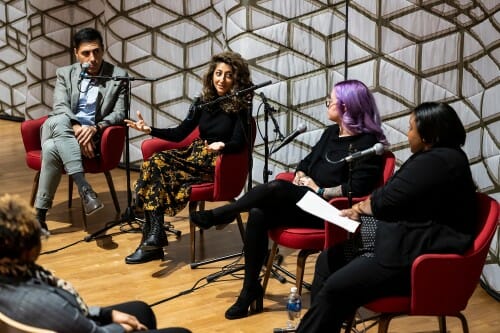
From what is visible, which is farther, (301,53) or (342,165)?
(301,53)

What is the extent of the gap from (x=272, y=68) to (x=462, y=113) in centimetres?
169

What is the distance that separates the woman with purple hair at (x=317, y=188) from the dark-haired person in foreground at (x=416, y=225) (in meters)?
0.79

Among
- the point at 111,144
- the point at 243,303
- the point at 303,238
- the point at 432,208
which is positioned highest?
the point at 432,208

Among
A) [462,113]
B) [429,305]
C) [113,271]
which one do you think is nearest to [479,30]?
[462,113]

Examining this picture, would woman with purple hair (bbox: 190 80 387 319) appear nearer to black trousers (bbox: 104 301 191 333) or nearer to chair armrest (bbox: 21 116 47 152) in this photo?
black trousers (bbox: 104 301 191 333)

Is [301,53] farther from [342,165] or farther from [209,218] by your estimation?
[209,218]

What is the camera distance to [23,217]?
2703 mm

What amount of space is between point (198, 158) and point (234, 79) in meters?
0.58

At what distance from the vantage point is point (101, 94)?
20.9 ft

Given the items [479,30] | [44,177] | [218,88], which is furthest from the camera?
[44,177]

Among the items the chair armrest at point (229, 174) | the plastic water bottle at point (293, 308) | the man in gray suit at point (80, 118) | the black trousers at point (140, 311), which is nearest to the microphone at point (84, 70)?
the man in gray suit at point (80, 118)

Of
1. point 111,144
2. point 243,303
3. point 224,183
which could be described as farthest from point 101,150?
point 243,303

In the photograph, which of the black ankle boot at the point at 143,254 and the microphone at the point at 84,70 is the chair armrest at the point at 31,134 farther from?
the black ankle boot at the point at 143,254

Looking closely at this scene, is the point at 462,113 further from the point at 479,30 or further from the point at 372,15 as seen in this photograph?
the point at 372,15
